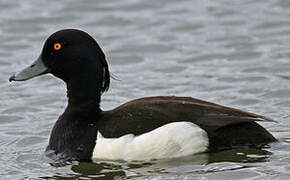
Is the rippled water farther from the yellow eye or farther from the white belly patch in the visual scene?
the yellow eye

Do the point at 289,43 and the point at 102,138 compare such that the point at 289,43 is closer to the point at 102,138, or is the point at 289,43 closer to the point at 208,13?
the point at 208,13

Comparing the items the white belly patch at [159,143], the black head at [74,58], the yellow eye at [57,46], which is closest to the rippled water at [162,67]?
the white belly patch at [159,143]

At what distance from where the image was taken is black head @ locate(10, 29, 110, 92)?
893 centimetres

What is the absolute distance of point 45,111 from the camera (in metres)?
10.7

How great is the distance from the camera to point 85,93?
898cm

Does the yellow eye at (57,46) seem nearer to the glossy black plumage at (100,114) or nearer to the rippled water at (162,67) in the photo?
the glossy black plumage at (100,114)

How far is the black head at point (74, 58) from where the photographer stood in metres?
8.93

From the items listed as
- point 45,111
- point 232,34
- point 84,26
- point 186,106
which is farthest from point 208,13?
point 186,106

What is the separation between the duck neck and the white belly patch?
2.12 ft

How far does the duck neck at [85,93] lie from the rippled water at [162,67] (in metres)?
0.65

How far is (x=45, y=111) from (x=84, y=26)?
372 centimetres

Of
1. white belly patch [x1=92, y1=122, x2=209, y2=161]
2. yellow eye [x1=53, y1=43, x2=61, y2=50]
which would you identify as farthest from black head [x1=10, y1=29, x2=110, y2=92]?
white belly patch [x1=92, y1=122, x2=209, y2=161]

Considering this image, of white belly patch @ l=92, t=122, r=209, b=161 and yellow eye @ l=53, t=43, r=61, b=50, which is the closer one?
white belly patch @ l=92, t=122, r=209, b=161

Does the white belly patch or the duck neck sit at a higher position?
the duck neck
